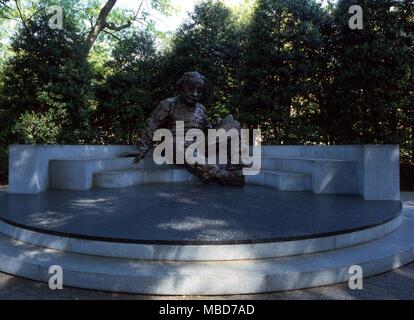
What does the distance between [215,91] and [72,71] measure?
213 inches

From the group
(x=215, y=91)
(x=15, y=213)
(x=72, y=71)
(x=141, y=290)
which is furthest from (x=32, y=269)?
(x=215, y=91)

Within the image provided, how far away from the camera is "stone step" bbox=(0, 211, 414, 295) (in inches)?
142

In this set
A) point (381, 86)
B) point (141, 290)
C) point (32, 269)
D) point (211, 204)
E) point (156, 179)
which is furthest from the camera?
point (381, 86)

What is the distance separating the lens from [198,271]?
3758 millimetres

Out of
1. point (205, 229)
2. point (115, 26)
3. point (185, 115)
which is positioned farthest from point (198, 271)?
point (115, 26)

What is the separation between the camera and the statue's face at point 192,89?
983 cm

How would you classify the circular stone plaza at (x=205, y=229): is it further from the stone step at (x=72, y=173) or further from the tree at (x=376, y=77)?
the tree at (x=376, y=77)

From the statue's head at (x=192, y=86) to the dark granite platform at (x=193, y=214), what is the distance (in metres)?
2.97

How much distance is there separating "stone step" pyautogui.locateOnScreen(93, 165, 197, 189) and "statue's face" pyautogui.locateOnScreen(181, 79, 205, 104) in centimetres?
196

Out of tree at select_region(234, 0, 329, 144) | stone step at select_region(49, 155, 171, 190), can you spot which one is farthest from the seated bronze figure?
tree at select_region(234, 0, 329, 144)

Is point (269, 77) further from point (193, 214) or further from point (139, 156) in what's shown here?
point (193, 214)

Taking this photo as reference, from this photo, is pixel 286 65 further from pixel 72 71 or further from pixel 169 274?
pixel 169 274
